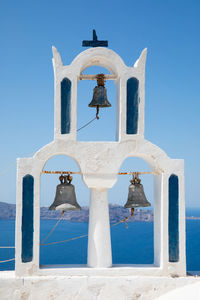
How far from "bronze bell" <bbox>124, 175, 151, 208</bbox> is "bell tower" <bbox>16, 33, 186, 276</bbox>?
30 centimetres

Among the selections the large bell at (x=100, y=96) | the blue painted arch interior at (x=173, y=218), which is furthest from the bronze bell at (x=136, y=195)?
the large bell at (x=100, y=96)

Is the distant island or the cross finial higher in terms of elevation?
the cross finial

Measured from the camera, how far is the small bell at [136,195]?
5.97 m

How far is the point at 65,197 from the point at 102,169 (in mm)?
772

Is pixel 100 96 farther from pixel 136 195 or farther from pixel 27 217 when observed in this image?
pixel 27 217

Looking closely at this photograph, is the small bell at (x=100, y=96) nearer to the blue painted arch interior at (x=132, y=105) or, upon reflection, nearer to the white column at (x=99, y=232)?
the blue painted arch interior at (x=132, y=105)

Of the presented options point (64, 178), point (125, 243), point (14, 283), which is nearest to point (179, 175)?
point (64, 178)

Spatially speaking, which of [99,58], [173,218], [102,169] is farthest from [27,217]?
[99,58]

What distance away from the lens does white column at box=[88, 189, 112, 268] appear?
19.1 feet

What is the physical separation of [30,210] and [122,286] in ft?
6.21

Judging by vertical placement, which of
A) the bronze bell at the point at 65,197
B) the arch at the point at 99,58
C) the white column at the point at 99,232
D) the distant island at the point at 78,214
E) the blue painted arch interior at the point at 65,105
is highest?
the arch at the point at 99,58

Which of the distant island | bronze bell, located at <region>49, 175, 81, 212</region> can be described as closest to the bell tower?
bronze bell, located at <region>49, 175, 81, 212</region>

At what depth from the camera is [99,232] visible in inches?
231

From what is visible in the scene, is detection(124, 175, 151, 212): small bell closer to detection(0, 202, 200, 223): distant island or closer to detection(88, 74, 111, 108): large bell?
detection(88, 74, 111, 108): large bell
